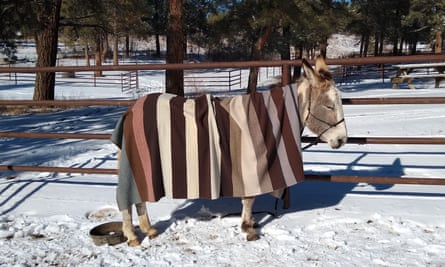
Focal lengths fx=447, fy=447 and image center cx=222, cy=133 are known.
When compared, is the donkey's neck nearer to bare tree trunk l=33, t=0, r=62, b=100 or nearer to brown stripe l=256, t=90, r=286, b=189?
brown stripe l=256, t=90, r=286, b=189

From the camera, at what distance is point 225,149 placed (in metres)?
3.63

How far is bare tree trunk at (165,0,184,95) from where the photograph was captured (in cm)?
1283

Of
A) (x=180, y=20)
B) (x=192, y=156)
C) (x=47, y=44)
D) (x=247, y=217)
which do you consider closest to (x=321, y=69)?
(x=192, y=156)

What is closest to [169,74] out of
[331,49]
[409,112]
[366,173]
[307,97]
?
[409,112]

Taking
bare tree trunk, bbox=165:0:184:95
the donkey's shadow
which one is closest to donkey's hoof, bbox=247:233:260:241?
the donkey's shadow

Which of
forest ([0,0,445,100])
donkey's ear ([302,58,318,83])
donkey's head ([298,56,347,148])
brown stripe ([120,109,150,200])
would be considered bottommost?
brown stripe ([120,109,150,200])

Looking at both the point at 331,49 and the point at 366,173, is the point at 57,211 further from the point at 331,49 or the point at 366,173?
the point at 331,49

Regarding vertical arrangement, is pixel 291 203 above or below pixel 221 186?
below

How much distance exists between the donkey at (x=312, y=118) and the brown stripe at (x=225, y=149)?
0.14ft

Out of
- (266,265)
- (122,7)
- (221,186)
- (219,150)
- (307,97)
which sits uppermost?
(122,7)

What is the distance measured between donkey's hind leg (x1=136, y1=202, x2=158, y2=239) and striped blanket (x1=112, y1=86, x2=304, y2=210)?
0.71 ft

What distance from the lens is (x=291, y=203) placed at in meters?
4.67

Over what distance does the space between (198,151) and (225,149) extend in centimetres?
22

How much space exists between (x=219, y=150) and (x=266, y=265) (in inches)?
37.9
